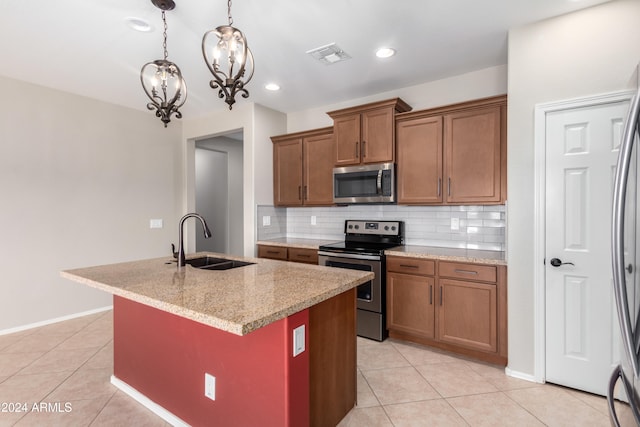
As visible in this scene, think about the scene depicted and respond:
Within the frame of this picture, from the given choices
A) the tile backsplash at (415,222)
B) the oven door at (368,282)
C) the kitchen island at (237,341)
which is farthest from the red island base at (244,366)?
the tile backsplash at (415,222)

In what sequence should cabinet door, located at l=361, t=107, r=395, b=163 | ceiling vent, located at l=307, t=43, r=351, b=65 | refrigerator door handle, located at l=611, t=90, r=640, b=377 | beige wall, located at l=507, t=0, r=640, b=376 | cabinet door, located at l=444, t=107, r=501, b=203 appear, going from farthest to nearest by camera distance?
cabinet door, located at l=361, t=107, r=395, b=163
cabinet door, located at l=444, t=107, r=501, b=203
ceiling vent, located at l=307, t=43, r=351, b=65
beige wall, located at l=507, t=0, r=640, b=376
refrigerator door handle, located at l=611, t=90, r=640, b=377

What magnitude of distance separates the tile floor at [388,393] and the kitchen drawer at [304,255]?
103 centimetres

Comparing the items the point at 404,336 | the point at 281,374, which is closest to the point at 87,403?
the point at 281,374

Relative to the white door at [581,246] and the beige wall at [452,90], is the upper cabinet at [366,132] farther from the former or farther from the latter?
the white door at [581,246]

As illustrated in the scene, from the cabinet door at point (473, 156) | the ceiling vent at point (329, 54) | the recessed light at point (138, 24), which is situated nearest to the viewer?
the recessed light at point (138, 24)

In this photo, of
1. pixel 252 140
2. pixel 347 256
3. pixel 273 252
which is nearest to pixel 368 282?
pixel 347 256

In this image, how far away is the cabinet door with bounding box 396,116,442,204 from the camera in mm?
3062

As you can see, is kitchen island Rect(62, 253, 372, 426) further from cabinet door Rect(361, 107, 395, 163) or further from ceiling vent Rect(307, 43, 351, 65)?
ceiling vent Rect(307, 43, 351, 65)

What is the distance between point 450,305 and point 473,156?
4.35ft

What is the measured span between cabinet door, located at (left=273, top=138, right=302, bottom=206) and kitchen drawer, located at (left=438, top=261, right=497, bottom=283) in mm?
1983

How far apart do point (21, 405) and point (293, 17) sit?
3.16 m

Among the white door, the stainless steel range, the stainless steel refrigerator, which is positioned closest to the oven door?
the stainless steel range

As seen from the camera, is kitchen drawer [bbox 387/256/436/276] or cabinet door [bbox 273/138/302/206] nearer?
kitchen drawer [bbox 387/256/436/276]

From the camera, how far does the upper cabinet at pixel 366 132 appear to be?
3281 millimetres
